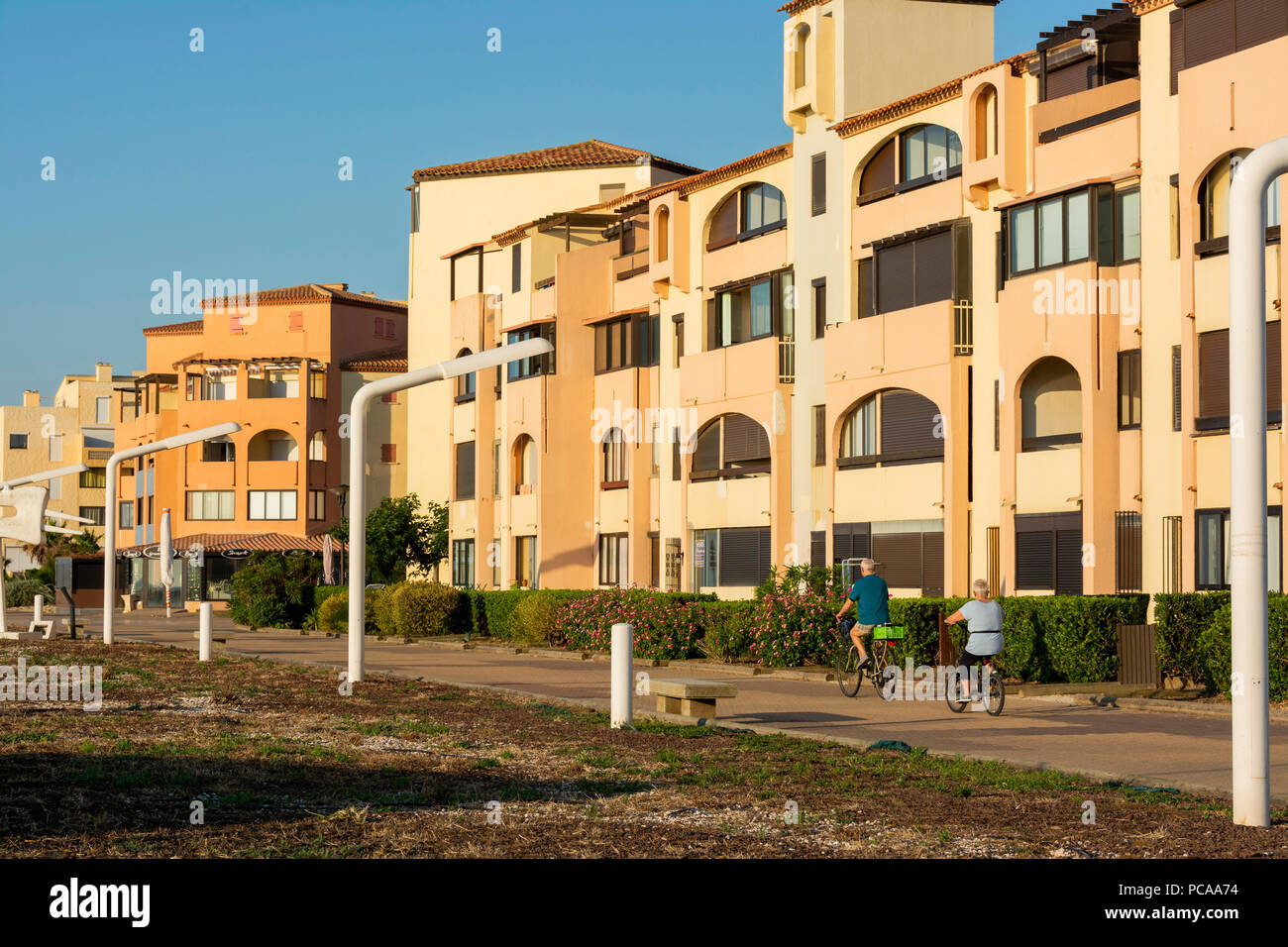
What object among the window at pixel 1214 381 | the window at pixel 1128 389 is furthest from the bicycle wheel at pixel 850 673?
the window at pixel 1128 389

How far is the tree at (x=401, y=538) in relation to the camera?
56.2m

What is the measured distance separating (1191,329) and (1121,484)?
3.23 meters

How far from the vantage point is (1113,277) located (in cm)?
2817

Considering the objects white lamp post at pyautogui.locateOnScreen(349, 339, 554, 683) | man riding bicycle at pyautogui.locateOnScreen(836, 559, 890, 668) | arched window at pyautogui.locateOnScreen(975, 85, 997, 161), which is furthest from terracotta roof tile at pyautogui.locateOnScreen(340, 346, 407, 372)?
man riding bicycle at pyautogui.locateOnScreen(836, 559, 890, 668)

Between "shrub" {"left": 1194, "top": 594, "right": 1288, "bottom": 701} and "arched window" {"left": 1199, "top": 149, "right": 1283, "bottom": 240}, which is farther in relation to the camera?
"arched window" {"left": 1199, "top": 149, "right": 1283, "bottom": 240}

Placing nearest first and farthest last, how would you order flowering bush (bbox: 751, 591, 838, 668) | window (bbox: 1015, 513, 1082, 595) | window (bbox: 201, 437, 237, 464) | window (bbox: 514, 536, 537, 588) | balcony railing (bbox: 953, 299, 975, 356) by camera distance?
1. flowering bush (bbox: 751, 591, 838, 668)
2. window (bbox: 1015, 513, 1082, 595)
3. balcony railing (bbox: 953, 299, 975, 356)
4. window (bbox: 514, 536, 537, 588)
5. window (bbox: 201, 437, 237, 464)

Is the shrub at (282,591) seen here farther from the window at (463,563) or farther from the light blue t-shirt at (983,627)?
the light blue t-shirt at (983,627)

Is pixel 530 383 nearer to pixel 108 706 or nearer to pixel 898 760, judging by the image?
pixel 108 706

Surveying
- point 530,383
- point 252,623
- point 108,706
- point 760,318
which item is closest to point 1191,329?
point 760,318

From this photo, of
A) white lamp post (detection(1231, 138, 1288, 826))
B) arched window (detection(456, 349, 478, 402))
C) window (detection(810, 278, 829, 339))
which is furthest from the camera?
arched window (detection(456, 349, 478, 402))

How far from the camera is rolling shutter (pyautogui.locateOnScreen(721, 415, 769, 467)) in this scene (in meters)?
39.5

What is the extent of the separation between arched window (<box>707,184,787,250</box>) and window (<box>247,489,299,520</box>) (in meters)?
45.0

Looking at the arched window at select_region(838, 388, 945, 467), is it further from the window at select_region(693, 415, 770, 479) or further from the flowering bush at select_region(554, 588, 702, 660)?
the flowering bush at select_region(554, 588, 702, 660)

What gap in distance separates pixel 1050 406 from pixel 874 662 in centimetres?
968
